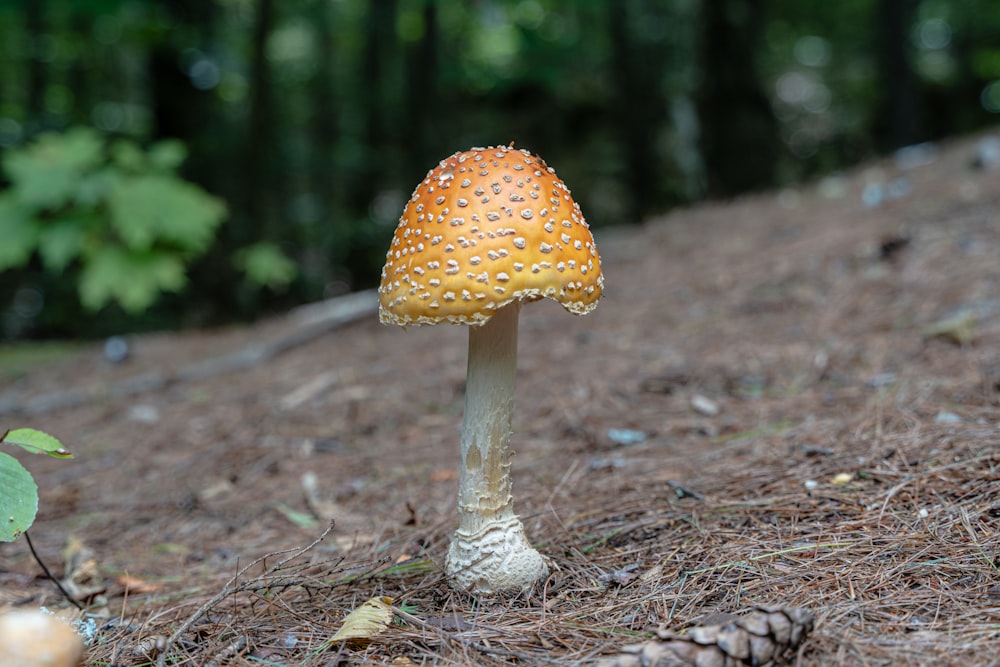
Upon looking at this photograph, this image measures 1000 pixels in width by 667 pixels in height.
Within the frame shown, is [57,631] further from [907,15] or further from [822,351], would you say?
[907,15]

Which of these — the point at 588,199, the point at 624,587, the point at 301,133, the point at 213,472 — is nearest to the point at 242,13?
the point at 301,133

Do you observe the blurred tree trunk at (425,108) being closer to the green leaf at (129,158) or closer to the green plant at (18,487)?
the green leaf at (129,158)

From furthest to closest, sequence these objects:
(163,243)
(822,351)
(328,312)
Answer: (328,312)
(163,243)
(822,351)

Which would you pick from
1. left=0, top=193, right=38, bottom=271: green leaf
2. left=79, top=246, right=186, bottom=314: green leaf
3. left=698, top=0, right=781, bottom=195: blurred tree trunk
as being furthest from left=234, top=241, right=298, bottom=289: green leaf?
left=698, top=0, right=781, bottom=195: blurred tree trunk

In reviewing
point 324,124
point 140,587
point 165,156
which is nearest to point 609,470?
point 140,587

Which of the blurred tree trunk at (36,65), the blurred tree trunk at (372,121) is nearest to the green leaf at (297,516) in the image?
the blurred tree trunk at (36,65)

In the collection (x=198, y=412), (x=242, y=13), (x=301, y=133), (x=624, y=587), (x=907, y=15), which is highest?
(x=242, y=13)

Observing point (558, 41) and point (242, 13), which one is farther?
point (242, 13)
